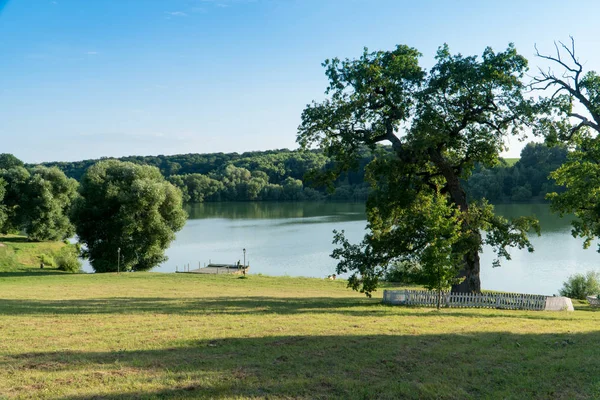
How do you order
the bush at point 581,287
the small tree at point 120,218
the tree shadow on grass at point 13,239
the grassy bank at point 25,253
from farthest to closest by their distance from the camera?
the tree shadow on grass at point 13,239, the grassy bank at point 25,253, the small tree at point 120,218, the bush at point 581,287

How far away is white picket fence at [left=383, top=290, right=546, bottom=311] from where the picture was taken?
19.1 m

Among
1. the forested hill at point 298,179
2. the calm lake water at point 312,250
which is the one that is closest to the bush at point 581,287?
the calm lake water at point 312,250

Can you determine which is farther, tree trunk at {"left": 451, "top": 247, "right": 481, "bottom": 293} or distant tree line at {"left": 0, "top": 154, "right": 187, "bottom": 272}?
distant tree line at {"left": 0, "top": 154, "right": 187, "bottom": 272}

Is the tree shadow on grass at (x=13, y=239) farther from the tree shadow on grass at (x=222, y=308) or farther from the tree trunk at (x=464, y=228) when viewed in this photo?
the tree trunk at (x=464, y=228)

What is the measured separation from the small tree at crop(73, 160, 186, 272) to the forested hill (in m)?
53.9

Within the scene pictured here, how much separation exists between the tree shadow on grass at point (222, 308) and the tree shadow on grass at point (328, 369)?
5621 mm

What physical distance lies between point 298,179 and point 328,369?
5806 inches

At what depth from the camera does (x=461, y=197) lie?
21.4 m

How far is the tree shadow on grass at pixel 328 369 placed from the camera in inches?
271

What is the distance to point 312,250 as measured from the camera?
187 ft

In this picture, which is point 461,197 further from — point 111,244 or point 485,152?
point 111,244

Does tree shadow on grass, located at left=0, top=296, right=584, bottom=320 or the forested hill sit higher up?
the forested hill

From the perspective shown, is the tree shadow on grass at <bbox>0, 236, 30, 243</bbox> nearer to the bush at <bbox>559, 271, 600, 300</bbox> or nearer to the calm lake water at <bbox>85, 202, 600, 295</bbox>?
the calm lake water at <bbox>85, 202, 600, 295</bbox>

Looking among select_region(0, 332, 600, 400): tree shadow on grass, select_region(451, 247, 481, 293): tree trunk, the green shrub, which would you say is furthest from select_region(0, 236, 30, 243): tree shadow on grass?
select_region(0, 332, 600, 400): tree shadow on grass
